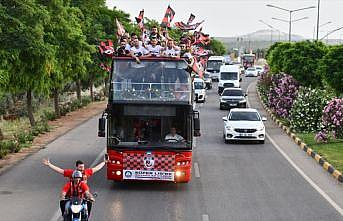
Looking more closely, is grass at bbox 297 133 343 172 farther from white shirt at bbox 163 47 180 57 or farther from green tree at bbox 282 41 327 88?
green tree at bbox 282 41 327 88

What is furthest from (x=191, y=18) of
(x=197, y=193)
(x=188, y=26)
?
(x=197, y=193)

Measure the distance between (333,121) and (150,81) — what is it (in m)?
11.1

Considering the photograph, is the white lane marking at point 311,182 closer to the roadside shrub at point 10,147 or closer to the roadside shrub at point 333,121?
the roadside shrub at point 333,121

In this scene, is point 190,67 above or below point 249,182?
above

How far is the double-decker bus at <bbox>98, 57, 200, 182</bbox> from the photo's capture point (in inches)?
648

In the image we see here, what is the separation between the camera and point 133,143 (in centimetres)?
1670

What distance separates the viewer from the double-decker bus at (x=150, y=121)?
16469mm

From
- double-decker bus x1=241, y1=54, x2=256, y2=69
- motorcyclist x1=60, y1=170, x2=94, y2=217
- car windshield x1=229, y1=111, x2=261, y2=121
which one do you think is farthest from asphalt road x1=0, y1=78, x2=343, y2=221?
double-decker bus x1=241, y1=54, x2=256, y2=69

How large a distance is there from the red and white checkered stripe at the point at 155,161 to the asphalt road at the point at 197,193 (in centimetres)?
66

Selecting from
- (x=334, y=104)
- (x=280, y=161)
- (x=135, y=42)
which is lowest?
(x=280, y=161)

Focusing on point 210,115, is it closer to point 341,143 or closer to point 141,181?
point 341,143

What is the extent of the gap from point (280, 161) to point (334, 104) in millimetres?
4215

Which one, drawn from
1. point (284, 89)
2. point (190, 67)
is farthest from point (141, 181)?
point (284, 89)

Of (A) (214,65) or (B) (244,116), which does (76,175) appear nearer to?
(B) (244,116)
